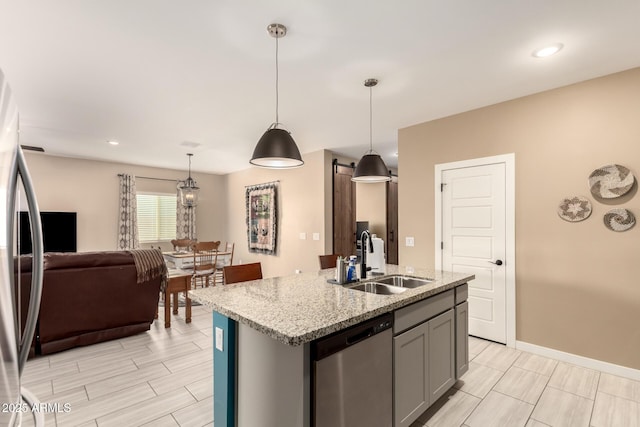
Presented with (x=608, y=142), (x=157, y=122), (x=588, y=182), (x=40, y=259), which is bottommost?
(x=40, y=259)

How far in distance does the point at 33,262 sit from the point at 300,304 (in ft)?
3.99

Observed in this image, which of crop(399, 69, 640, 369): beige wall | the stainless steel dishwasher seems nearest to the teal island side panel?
the stainless steel dishwasher

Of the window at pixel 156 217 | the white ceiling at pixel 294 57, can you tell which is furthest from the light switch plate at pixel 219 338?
the window at pixel 156 217

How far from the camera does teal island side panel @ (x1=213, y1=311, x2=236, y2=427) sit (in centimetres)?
169

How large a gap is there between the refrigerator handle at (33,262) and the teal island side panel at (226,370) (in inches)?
35.5

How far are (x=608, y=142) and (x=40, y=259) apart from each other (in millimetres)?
4093

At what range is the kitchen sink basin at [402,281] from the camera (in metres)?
2.51

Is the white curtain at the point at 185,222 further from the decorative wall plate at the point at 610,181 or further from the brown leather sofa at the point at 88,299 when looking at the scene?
the decorative wall plate at the point at 610,181

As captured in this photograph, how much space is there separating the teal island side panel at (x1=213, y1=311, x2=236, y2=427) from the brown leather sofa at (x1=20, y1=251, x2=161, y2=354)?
2.36 meters

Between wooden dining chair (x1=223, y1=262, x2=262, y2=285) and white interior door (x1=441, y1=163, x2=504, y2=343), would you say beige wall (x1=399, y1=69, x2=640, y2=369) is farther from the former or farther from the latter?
wooden dining chair (x1=223, y1=262, x2=262, y2=285)

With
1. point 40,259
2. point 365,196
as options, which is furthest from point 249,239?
point 40,259

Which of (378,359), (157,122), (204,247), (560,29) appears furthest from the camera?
(204,247)

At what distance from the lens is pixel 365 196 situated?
7164mm

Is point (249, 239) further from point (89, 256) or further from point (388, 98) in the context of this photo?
point (388, 98)
